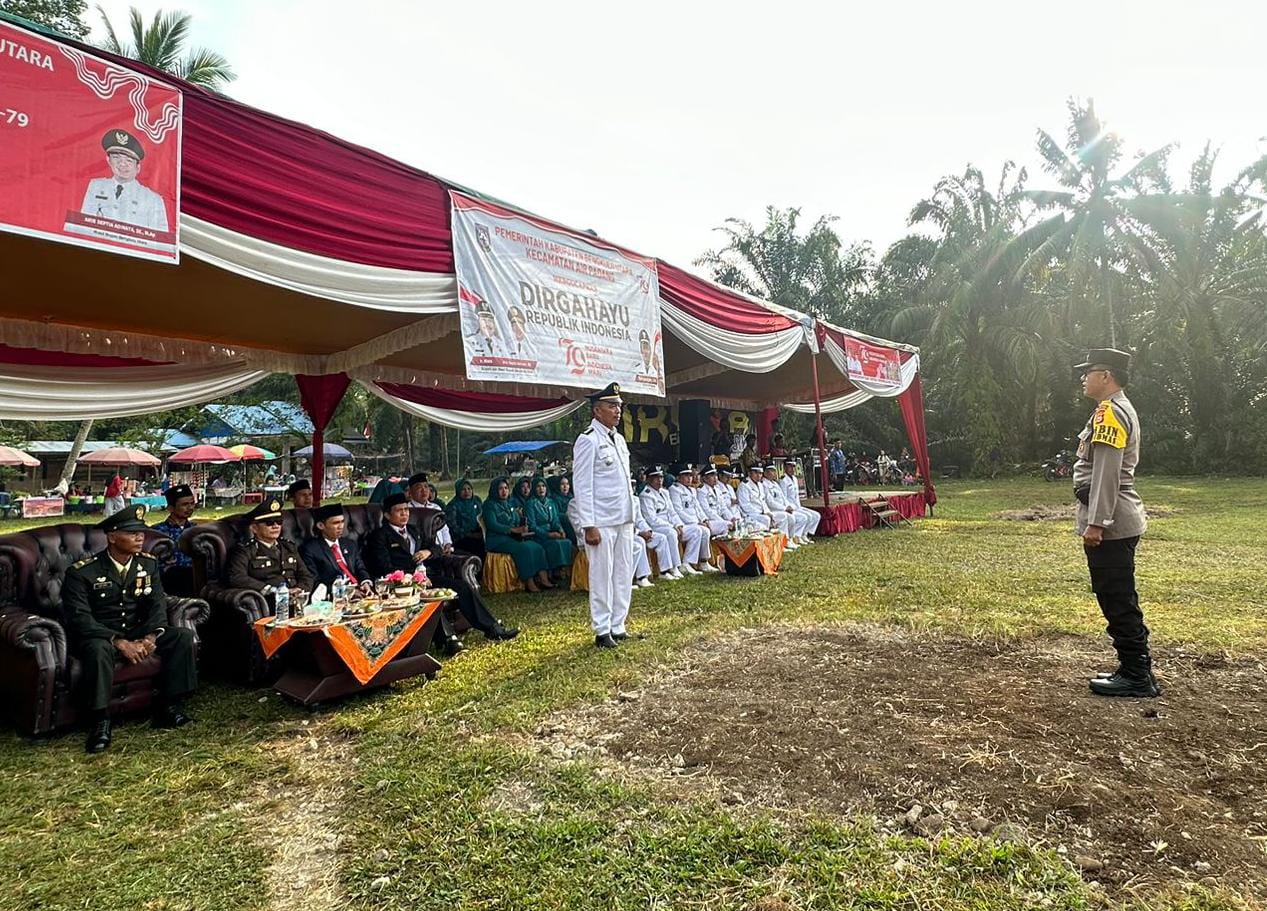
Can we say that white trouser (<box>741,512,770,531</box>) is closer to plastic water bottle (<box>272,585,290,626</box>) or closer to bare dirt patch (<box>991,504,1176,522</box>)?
bare dirt patch (<box>991,504,1176,522</box>)

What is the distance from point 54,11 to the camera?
1175cm

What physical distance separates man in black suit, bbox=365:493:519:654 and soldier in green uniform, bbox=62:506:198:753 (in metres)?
1.46

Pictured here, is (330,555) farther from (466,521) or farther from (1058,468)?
(1058,468)

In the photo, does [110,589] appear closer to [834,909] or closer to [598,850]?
[598,850]

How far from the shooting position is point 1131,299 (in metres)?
20.0

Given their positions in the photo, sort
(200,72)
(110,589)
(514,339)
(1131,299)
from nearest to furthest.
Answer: (110,589)
(514,339)
(200,72)
(1131,299)

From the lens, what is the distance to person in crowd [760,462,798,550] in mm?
9172

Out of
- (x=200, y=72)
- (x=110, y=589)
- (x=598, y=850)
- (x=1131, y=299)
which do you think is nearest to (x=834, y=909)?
(x=598, y=850)

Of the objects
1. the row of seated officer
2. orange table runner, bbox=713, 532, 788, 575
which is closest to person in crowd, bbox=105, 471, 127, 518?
the row of seated officer

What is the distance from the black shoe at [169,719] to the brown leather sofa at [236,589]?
539mm

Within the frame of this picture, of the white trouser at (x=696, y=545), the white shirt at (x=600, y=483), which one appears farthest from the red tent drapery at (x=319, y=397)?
the white trouser at (x=696, y=545)

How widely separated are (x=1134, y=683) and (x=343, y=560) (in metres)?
4.79

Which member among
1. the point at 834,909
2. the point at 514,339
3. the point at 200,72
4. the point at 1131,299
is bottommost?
Result: the point at 834,909

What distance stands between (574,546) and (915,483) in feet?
53.9
